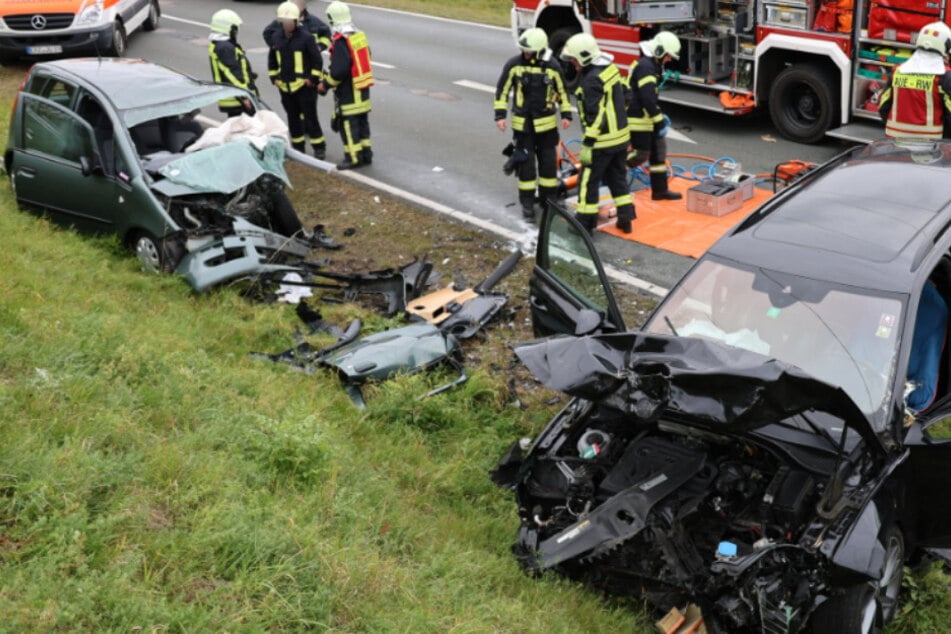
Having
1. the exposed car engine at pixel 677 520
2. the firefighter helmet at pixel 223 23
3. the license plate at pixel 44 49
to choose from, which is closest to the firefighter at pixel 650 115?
the firefighter helmet at pixel 223 23

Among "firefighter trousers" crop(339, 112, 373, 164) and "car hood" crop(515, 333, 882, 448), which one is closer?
"car hood" crop(515, 333, 882, 448)

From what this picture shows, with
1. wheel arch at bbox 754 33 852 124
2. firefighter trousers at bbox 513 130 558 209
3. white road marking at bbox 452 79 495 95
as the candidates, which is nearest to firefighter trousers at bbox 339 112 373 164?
firefighter trousers at bbox 513 130 558 209

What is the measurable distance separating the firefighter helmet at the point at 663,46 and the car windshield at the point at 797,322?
5.08 m

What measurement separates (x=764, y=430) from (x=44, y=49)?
13789 millimetres

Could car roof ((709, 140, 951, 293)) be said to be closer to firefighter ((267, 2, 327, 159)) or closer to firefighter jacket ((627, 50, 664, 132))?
firefighter jacket ((627, 50, 664, 132))

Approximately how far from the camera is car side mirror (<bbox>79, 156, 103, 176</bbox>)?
331 inches

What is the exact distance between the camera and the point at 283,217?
29.5ft

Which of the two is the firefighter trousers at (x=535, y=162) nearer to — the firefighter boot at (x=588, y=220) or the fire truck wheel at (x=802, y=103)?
the firefighter boot at (x=588, y=220)

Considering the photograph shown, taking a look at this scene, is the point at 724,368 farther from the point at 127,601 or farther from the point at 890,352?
the point at 127,601

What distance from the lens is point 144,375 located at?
5.86 metres

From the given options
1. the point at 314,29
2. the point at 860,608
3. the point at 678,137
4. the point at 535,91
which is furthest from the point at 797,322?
the point at 314,29

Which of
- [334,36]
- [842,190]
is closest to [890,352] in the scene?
[842,190]

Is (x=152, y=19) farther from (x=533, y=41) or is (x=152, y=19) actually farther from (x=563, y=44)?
(x=533, y=41)

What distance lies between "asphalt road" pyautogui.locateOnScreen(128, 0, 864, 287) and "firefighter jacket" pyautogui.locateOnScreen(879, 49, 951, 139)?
1.76m
